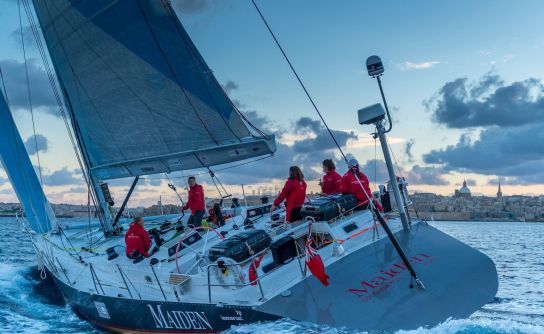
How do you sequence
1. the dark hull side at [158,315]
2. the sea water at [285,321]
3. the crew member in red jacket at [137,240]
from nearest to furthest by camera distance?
the sea water at [285,321] < the dark hull side at [158,315] < the crew member in red jacket at [137,240]

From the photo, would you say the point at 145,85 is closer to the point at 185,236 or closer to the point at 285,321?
the point at 185,236

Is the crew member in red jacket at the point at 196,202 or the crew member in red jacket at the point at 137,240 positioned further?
the crew member in red jacket at the point at 196,202

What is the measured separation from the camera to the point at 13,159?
14312 mm

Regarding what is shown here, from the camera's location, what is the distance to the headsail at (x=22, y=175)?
46.8ft

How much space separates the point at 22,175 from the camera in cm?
1442

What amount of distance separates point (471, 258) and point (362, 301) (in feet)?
7.84

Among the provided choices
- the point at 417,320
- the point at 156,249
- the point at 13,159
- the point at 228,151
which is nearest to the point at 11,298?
the point at 13,159

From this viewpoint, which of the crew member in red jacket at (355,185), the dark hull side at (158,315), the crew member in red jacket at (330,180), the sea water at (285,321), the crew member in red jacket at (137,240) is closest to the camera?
the sea water at (285,321)

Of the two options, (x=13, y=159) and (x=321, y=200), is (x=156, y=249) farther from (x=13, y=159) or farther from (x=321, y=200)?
(x=13, y=159)

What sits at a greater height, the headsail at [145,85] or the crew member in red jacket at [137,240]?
the headsail at [145,85]

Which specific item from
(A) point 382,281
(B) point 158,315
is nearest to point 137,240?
(B) point 158,315

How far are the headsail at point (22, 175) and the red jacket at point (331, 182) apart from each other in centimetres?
846

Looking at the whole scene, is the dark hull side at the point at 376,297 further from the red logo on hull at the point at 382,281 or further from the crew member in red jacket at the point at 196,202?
the crew member in red jacket at the point at 196,202

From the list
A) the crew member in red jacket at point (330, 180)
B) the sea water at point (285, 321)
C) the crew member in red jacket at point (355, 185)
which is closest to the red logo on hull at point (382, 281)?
the sea water at point (285, 321)
